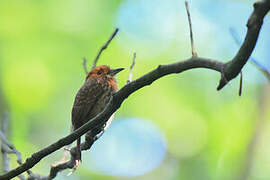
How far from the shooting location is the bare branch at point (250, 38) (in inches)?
74.3

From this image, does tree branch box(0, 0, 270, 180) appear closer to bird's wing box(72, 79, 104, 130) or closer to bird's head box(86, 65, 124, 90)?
bird's wing box(72, 79, 104, 130)

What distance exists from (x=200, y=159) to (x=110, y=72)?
20.1ft

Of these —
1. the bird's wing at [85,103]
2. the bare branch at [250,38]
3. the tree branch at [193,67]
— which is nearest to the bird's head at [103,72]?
the bird's wing at [85,103]

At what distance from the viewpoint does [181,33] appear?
40.3ft

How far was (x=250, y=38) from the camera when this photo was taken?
194 centimetres

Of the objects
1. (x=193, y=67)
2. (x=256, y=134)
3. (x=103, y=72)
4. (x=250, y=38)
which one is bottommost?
(x=256, y=134)

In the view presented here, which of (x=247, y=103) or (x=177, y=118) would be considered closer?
(x=247, y=103)

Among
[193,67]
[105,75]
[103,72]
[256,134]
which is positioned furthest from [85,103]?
[256,134]

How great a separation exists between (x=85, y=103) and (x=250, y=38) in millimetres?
2637

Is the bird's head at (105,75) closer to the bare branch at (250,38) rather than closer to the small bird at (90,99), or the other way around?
the small bird at (90,99)

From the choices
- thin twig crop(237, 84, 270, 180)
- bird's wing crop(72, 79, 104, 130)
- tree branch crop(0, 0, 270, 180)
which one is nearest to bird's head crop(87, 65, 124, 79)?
bird's wing crop(72, 79, 104, 130)

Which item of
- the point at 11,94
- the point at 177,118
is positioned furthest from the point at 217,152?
the point at 11,94

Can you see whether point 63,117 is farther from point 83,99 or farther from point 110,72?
point 83,99

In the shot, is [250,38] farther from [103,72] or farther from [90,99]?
[103,72]
